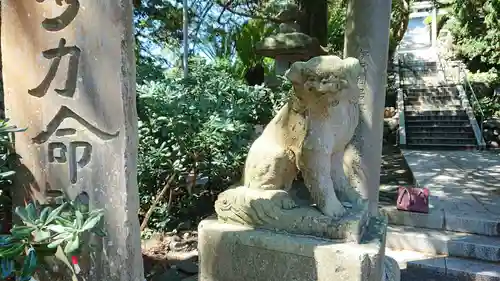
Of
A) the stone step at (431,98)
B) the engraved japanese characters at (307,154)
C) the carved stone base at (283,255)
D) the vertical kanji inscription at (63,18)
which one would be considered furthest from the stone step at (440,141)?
the vertical kanji inscription at (63,18)

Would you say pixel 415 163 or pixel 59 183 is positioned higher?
pixel 59 183

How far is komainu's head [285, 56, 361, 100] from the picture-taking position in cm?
199

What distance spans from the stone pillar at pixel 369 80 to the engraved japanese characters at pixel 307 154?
922 millimetres

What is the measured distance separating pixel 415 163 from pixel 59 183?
23.8 feet

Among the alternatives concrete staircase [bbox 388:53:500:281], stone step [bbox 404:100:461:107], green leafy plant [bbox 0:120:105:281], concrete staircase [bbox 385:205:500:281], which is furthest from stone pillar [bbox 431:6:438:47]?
green leafy plant [bbox 0:120:105:281]

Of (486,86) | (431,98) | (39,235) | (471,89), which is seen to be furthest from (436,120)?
(39,235)

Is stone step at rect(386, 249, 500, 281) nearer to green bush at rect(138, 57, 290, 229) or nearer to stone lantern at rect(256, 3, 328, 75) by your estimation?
green bush at rect(138, 57, 290, 229)

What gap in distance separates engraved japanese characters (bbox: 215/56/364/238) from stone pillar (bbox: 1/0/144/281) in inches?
34.9

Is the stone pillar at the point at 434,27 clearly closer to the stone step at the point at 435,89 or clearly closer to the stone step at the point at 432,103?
the stone step at the point at 435,89

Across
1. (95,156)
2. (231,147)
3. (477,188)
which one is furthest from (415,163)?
(95,156)

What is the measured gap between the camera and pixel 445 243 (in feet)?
12.3

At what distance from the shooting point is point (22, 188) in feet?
5.25

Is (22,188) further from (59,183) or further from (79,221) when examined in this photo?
(79,221)

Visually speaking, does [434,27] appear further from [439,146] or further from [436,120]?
[439,146]
